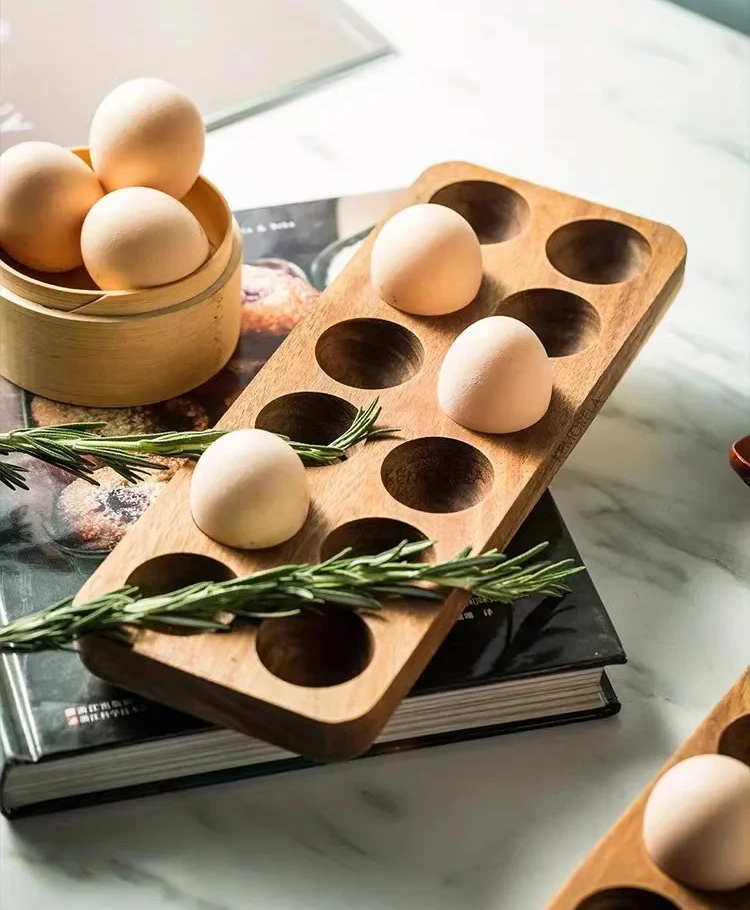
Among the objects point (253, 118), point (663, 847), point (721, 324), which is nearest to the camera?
point (663, 847)

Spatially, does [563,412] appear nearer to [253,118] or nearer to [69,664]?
[69,664]

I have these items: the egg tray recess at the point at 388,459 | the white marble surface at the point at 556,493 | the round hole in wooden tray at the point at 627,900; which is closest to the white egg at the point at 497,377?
the egg tray recess at the point at 388,459

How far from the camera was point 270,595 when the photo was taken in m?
0.58

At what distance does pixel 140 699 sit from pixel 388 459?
0.17 metres

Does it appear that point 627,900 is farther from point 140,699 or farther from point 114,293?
point 114,293

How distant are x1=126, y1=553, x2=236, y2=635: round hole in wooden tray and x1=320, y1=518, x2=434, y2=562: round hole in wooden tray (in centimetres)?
5

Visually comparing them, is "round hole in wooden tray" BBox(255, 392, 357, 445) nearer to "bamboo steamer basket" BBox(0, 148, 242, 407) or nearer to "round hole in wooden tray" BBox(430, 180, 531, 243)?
"bamboo steamer basket" BBox(0, 148, 242, 407)

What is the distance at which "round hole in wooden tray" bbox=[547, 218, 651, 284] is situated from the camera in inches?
31.8

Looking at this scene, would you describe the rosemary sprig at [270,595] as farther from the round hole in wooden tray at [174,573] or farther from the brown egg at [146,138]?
the brown egg at [146,138]

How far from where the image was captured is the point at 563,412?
695 millimetres

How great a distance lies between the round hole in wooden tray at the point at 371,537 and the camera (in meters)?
0.63

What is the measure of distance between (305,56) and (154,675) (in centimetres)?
67

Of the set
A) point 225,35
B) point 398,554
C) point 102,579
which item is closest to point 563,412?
point 398,554

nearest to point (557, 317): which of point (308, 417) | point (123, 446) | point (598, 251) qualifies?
point (598, 251)
